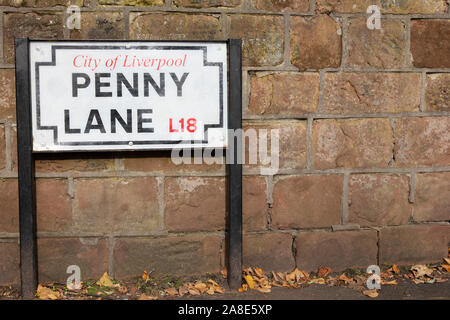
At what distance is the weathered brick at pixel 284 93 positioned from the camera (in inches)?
123

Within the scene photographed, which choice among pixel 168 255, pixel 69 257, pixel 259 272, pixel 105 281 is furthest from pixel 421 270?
pixel 69 257

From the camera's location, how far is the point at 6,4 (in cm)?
294

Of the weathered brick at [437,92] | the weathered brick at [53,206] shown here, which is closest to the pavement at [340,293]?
the weathered brick at [53,206]

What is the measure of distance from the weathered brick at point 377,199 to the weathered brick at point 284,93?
2.05 feet

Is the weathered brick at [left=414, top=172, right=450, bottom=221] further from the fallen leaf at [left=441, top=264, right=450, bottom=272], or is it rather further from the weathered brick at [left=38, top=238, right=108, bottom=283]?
the weathered brick at [left=38, top=238, right=108, bottom=283]

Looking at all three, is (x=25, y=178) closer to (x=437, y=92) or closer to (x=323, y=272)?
(x=323, y=272)

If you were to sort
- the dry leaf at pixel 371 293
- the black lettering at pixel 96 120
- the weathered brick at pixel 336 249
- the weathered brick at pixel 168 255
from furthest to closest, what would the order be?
the weathered brick at pixel 336 249
the weathered brick at pixel 168 255
the dry leaf at pixel 371 293
the black lettering at pixel 96 120

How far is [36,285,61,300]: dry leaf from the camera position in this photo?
299cm

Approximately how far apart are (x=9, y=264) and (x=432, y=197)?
2966 mm

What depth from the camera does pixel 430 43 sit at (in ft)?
10.7

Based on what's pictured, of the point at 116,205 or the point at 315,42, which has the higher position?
the point at 315,42

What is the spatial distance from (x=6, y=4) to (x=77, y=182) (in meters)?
1.21

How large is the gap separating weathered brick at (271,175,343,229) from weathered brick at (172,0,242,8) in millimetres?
1227

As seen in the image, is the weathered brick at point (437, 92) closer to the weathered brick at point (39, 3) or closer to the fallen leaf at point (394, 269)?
the fallen leaf at point (394, 269)
